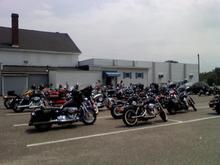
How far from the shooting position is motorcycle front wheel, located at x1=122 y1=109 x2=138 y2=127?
10344 mm

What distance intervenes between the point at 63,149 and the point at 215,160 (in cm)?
349

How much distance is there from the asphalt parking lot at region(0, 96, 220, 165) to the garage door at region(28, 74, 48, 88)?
24567mm

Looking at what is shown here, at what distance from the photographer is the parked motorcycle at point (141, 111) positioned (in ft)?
34.2

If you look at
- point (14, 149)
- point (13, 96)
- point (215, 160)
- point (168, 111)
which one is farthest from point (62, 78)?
point (215, 160)

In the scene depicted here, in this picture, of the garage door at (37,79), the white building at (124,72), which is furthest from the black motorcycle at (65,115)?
the garage door at (37,79)

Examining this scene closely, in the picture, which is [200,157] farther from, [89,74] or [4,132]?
[89,74]

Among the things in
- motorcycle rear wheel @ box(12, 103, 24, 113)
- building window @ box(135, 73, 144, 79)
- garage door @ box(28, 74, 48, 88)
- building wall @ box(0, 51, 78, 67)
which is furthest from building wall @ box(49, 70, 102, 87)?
motorcycle rear wheel @ box(12, 103, 24, 113)

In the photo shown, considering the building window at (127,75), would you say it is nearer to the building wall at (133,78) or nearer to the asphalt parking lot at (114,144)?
the building wall at (133,78)

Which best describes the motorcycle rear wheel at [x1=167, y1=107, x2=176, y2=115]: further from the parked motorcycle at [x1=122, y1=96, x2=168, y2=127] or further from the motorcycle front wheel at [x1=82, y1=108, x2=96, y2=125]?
the motorcycle front wheel at [x1=82, y1=108, x2=96, y2=125]

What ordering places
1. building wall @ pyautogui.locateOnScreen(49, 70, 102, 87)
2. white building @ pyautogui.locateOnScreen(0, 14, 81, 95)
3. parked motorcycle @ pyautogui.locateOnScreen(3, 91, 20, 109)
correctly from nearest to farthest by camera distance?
parked motorcycle @ pyautogui.locateOnScreen(3, 91, 20, 109) < white building @ pyautogui.locateOnScreen(0, 14, 81, 95) < building wall @ pyautogui.locateOnScreen(49, 70, 102, 87)

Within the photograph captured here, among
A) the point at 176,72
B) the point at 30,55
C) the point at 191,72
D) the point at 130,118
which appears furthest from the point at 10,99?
the point at 191,72

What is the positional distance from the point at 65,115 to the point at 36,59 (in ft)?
105

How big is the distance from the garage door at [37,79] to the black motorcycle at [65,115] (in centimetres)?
2507

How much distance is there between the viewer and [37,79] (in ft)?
116
